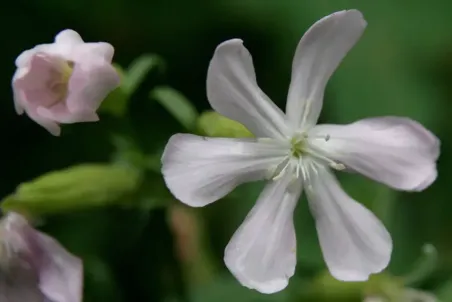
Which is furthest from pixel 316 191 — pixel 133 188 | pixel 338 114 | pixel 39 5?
pixel 39 5

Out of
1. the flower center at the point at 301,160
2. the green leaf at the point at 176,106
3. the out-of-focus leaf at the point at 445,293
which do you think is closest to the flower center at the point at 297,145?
the flower center at the point at 301,160

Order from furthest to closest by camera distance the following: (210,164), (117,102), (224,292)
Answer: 1. (224,292)
2. (117,102)
3. (210,164)

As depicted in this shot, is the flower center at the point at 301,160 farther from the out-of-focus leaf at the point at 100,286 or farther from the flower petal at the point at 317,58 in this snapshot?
the out-of-focus leaf at the point at 100,286

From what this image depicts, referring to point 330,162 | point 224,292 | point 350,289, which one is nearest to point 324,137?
point 330,162

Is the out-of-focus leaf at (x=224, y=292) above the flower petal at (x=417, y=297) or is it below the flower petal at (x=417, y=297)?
below

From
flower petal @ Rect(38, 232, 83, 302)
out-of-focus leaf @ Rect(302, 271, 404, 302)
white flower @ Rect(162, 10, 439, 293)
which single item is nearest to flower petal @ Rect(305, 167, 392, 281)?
white flower @ Rect(162, 10, 439, 293)

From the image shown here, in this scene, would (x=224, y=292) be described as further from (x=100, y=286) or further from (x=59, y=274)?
(x=59, y=274)

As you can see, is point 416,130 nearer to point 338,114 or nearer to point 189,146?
point 189,146
